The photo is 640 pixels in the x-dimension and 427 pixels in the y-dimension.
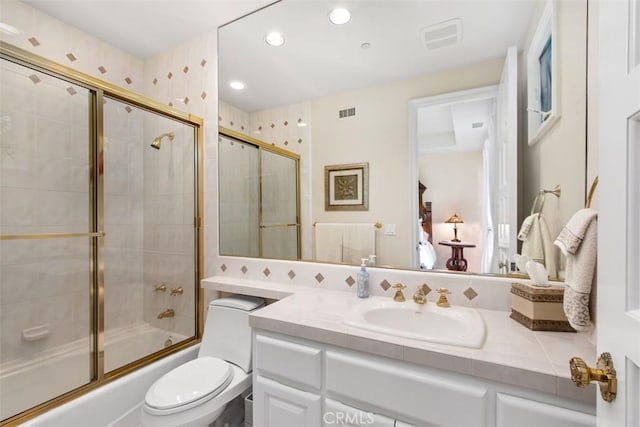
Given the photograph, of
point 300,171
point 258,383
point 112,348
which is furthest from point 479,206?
point 112,348

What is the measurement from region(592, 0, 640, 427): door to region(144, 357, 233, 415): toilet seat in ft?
4.34

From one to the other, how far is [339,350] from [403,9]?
1578mm

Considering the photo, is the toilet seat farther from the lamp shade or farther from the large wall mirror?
the lamp shade

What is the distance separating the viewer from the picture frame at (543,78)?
110 centimetres

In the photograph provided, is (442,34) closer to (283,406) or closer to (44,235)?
(283,406)

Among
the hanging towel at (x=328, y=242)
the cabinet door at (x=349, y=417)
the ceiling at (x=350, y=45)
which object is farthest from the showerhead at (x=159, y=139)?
the cabinet door at (x=349, y=417)

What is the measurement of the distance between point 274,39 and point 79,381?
7.14ft

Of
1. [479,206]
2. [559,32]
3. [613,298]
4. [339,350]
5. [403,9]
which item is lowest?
[339,350]

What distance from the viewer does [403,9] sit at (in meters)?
1.43

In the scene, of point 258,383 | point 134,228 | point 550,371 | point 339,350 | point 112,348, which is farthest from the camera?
point 134,228

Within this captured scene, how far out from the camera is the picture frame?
1.10 metres

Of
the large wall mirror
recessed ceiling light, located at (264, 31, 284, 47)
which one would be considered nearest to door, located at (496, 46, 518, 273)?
the large wall mirror

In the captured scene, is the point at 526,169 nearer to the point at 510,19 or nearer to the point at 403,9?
the point at 510,19

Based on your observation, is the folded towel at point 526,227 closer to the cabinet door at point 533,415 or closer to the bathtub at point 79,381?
the cabinet door at point 533,415
